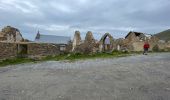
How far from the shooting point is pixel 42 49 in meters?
26.8

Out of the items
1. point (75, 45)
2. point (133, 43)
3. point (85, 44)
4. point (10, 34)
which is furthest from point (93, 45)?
point (10, 34)

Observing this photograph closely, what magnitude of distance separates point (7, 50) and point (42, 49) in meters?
4.41

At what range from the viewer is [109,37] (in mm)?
33906

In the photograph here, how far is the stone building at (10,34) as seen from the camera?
2958 centimetres

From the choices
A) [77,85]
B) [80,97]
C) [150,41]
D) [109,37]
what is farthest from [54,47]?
[80,97]

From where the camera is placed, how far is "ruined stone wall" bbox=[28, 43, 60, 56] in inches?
1022

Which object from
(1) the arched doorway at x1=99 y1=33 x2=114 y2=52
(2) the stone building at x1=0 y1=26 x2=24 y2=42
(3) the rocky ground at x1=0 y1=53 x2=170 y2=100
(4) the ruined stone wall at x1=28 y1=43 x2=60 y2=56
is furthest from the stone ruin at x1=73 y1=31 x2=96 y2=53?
(3) the rocky ground at x1=0 y1=53 x2=170 y2=100

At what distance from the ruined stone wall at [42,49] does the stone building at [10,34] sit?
4.88 m

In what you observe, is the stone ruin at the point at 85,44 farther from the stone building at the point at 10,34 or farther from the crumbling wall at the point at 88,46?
the stone building at the point at 10,34

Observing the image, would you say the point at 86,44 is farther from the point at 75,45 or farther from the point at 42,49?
the point at 42,49

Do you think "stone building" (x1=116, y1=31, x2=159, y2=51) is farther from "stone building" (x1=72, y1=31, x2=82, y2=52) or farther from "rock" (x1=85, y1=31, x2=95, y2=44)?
"stone building" (x1=72, y1=31, x2=82, y2=52)

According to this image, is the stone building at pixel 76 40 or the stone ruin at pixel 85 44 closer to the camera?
the stone ruin at pixel 85 44

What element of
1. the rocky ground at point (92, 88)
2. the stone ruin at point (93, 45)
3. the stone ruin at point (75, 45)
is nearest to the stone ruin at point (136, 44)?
the stone ruin at point (75, 45)

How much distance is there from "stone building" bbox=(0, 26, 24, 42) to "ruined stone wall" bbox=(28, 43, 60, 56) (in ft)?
16.0
